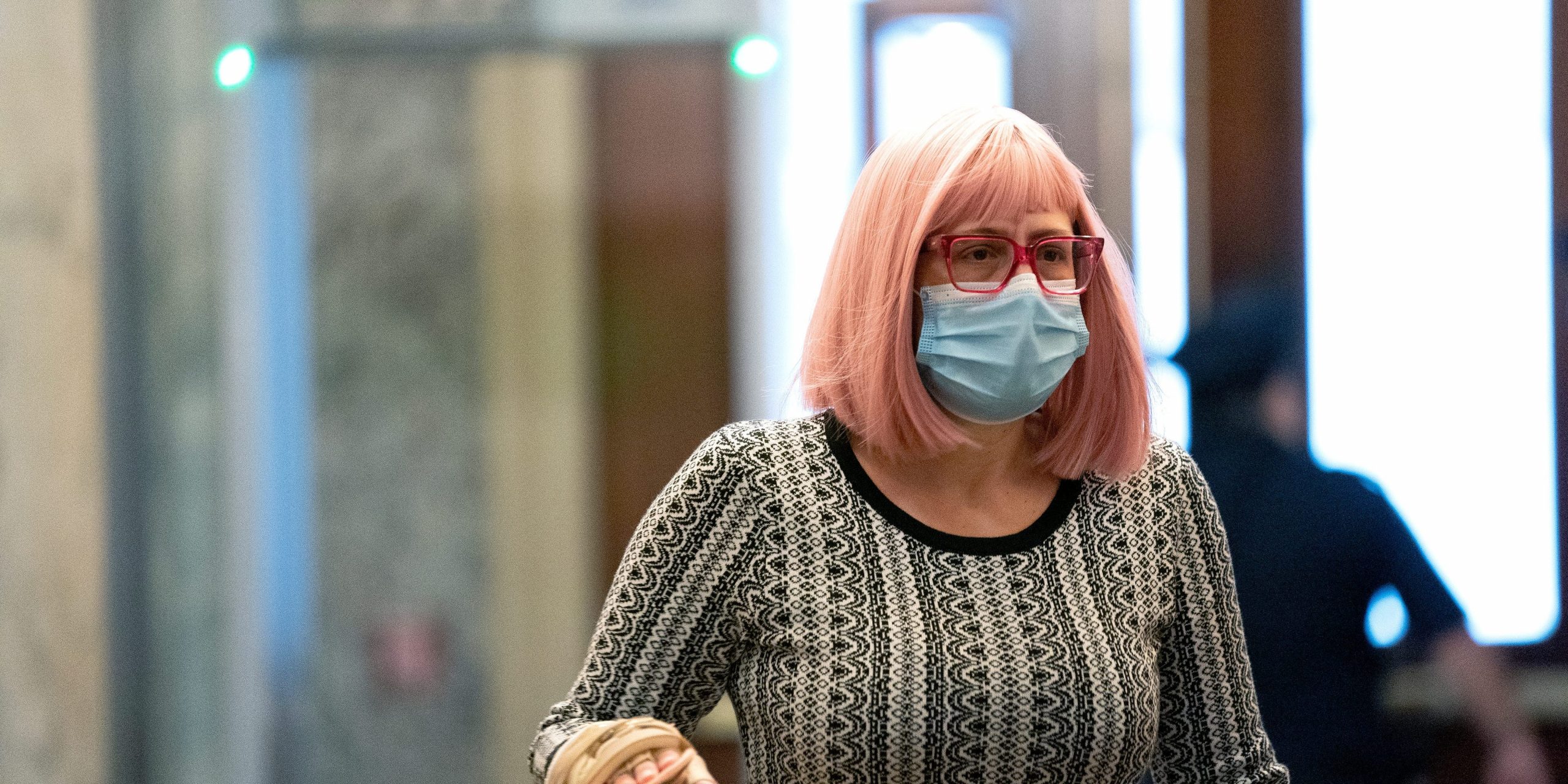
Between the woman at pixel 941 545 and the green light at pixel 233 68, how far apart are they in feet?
5.57

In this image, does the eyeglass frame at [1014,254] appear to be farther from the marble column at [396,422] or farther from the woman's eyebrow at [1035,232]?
the marble column at [396,422]

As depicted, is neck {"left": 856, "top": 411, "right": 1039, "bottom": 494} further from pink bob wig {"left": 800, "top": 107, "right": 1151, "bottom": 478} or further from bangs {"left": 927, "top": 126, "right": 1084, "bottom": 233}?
bangs {"left": 927, "top": 126, "right": 1084, "bottom": 233}

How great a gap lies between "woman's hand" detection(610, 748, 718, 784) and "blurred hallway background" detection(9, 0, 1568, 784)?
1442 millimetres

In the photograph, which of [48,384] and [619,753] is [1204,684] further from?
[48,384]

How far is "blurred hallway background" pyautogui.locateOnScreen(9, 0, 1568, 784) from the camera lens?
278 cm

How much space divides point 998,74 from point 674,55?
59 cm

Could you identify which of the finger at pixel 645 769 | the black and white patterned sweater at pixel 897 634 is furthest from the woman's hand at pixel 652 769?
the black and white patterned sweater at pixel 897 634

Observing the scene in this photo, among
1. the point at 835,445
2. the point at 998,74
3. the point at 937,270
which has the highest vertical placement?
the point at 998,74

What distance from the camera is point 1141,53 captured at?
2.82 m

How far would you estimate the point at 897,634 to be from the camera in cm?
146

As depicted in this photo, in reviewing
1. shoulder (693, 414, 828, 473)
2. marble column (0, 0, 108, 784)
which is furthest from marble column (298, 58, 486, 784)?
shoulder (693, 414, 828, 473)

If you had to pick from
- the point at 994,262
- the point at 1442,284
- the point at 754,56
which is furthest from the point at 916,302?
the point at 1442,284

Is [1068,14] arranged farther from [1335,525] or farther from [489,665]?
[489,665]

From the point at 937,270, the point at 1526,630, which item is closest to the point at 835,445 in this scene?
the point at 937,270
